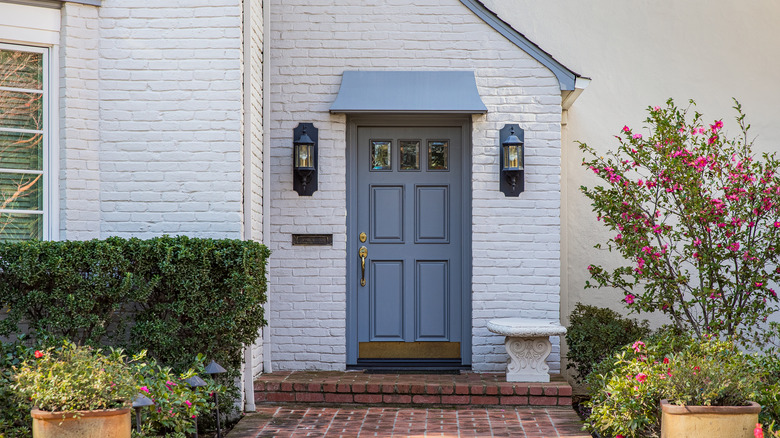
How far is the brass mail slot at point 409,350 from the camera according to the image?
7227 mm

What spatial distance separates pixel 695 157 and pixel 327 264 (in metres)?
3.04

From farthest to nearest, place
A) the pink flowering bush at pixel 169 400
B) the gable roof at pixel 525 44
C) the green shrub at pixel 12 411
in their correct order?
the gable roof at pixel 525 44, the pink flowering bush at pixel 169 400, the green shrub at pixel 12 411

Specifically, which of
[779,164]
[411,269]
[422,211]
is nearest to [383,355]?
[411,269]

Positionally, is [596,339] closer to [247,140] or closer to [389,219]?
[389,219]

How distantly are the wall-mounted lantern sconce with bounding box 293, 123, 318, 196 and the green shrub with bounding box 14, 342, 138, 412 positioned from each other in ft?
9.17

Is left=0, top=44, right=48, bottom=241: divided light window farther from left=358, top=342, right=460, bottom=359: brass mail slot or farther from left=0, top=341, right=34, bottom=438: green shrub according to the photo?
left=358, top=342, right=460, bottom=359: brass mail slot

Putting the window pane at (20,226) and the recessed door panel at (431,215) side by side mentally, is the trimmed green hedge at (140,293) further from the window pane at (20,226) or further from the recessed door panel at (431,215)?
the recessed door panel at (431,215)

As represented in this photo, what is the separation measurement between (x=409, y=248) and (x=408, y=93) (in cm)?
A: 131

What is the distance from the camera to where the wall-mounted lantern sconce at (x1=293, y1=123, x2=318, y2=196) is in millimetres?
6922

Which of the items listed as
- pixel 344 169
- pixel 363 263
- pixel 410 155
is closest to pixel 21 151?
pixel 344 169

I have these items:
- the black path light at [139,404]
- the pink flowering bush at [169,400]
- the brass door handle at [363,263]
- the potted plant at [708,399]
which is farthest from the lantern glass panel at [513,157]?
the black path light at [139,404]

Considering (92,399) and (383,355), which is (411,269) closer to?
(383,355)

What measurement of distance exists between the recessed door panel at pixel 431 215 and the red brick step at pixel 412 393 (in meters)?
1.35

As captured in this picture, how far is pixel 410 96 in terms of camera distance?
22.9 ft
